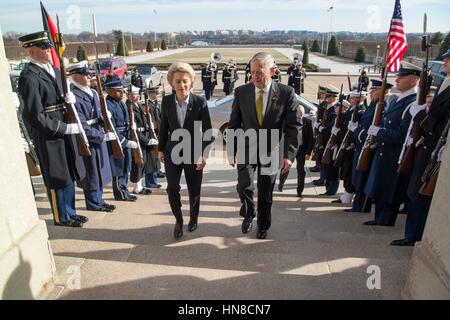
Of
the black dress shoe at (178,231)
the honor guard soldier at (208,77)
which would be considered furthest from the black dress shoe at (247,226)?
the honor guard soldier at (208,77)

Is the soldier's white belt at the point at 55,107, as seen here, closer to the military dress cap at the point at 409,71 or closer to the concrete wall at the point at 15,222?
the concrete wall at the point at 15,222

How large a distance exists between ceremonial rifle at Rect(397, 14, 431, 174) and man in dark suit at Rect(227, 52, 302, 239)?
4.05 ft

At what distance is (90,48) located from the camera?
4912 cm

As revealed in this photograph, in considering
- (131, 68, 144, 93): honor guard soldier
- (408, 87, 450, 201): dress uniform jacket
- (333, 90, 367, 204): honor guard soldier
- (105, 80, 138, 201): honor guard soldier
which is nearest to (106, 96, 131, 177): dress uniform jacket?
(105, 80, 138, 201): honor guard soldier

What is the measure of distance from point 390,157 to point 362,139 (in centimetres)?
65

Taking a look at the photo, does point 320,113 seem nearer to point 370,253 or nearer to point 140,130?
point 140,130

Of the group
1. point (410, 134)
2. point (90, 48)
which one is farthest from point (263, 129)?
point (90, 48)

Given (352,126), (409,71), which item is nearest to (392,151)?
(409,71)

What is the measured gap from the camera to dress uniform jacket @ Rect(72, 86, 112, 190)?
4562 millimetres

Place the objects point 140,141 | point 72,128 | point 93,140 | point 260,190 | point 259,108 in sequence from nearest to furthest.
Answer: point 259,108 → point 260,190 → point 72,128 → point 93,140 → point 140,141

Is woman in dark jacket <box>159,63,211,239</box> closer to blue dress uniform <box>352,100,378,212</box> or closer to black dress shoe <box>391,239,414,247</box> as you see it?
black dress shoe <box>391,239,414,247</box>

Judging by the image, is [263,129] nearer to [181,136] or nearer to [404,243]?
[181,136]

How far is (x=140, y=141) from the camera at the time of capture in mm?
5996
